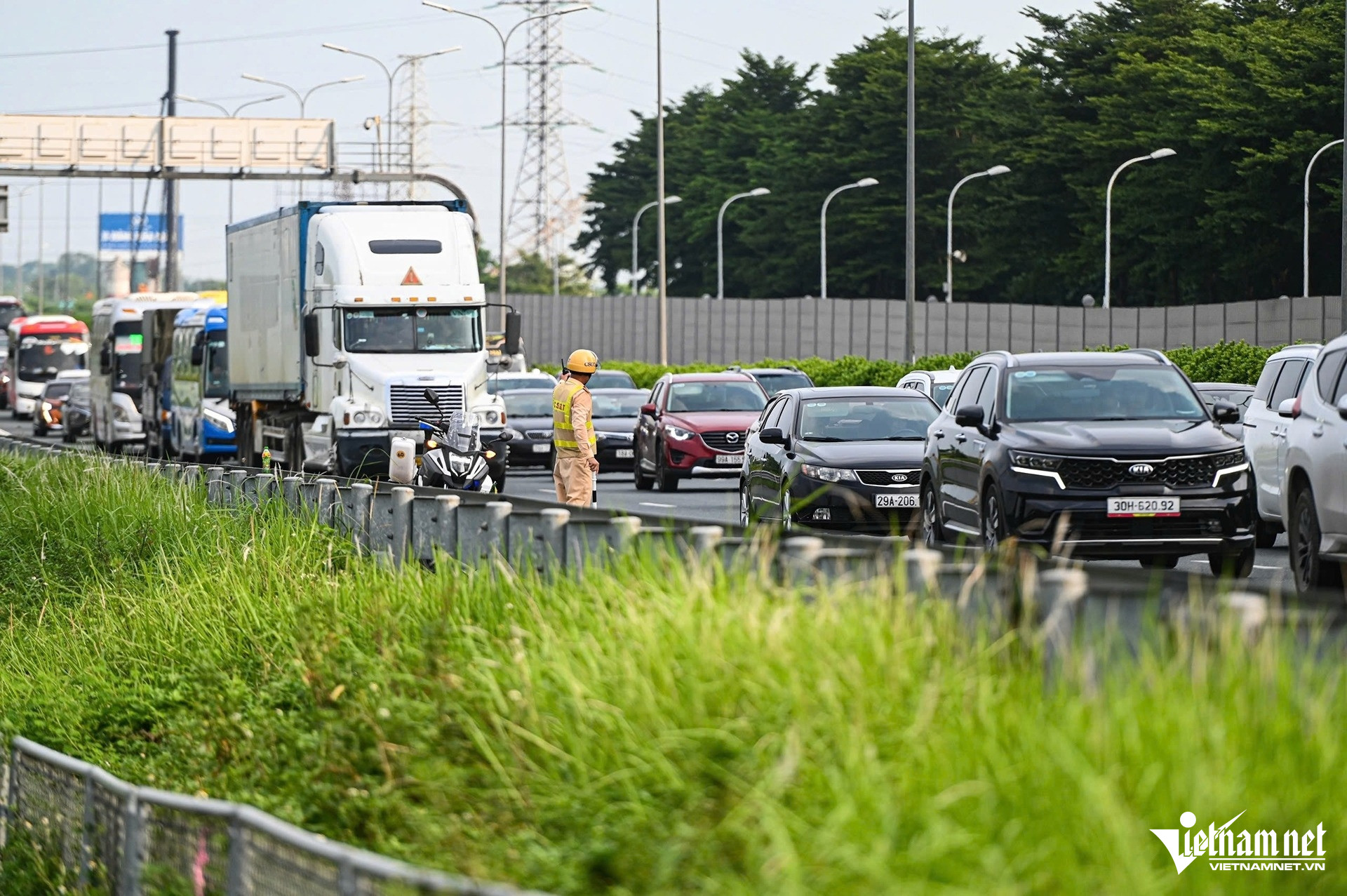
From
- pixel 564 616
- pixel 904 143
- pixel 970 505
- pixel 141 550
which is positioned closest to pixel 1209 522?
pixel 970 505

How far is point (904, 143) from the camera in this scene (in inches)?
4058

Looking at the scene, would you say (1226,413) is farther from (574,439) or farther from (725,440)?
(725,440)

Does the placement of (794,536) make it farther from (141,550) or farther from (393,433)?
(393,433)

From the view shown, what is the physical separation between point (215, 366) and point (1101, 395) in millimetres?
25768

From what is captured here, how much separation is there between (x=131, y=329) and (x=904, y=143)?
2291 inches

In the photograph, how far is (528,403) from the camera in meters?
39.3

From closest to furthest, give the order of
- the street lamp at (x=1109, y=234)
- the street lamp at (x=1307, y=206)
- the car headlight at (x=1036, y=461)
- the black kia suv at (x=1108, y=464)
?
1. the black kia suv at (x=1108, y=464)
2. the car headlight at (x=1036, y=461)
3. the street lamp at (x=1307, y=206)
4. the street lamp at (x=1109, y=234)

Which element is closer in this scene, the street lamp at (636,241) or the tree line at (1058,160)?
the tree line at (1058,160)

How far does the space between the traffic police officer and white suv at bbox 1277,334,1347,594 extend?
5.13 m

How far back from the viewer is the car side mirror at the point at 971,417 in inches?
659

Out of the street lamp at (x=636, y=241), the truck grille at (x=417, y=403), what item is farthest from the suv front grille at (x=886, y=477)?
the street lamp at (x=636, y=241)

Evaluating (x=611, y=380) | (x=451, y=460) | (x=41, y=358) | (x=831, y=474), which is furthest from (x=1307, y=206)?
(x=451, y=460)

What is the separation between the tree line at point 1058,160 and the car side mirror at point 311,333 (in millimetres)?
47882

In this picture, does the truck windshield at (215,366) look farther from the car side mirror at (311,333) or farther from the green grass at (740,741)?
the green grass at (740,741)
